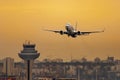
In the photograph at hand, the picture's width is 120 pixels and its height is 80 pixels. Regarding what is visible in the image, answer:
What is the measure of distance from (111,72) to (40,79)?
2305 cm

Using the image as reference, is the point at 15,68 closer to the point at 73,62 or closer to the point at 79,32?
the point at 73,62

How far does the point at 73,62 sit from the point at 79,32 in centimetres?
10240

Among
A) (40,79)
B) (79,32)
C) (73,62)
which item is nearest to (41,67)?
(40,79)

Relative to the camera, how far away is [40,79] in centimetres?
18625

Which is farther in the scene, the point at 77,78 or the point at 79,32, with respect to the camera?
the point at 77,78

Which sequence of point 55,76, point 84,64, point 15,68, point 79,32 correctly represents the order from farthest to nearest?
1. point 15,68
2. point 55,76
3. point 84,64
4. point 79,32

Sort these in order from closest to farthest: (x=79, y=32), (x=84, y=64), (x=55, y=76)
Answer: (x=79, y=32)
(x=84, y=64)
(x=55, y=76)

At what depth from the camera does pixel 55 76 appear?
185 m

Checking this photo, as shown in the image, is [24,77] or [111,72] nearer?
[111,72]

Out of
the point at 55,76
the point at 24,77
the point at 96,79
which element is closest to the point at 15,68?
the point at 24,77

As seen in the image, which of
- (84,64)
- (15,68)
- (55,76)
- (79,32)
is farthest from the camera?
(15,68)

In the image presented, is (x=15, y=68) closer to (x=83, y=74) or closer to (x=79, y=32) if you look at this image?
(x=83, y=74)

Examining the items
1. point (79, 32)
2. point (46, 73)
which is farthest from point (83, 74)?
point (79, 32)

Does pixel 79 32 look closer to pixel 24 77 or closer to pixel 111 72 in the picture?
pixel 111 72
